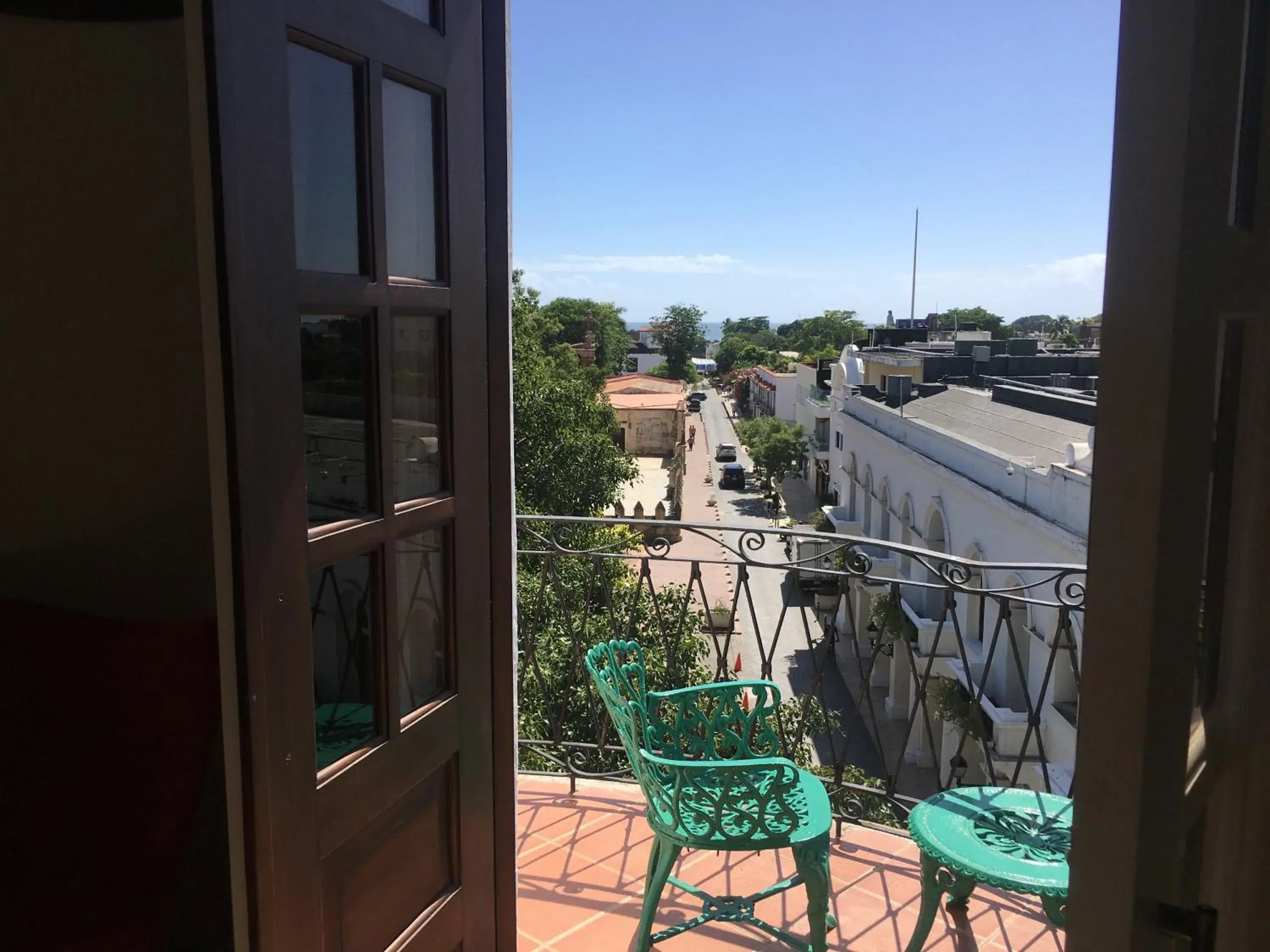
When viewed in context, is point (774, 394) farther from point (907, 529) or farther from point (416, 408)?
point (416, 408)


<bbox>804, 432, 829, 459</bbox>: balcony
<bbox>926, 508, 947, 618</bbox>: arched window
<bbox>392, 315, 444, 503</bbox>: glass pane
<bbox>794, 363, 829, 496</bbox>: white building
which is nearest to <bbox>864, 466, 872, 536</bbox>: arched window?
<bbox>926, 508, 947, 618</bbox>: arched window

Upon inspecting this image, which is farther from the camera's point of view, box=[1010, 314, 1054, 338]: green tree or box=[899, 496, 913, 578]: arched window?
box=[1010, 314, 1054, 338]: green tree

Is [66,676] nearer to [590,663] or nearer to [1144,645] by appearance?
[590,663]

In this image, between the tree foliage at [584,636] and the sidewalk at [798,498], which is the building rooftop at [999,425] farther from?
the sidewalk at [798,498]

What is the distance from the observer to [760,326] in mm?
129500

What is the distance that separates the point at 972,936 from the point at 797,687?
19.0 meters

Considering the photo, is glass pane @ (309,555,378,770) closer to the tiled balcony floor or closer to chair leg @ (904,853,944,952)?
the tiled balcony floor

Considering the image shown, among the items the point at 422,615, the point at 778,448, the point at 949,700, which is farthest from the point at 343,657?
the point at 778,448

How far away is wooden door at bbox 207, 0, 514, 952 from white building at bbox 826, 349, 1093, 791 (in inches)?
212

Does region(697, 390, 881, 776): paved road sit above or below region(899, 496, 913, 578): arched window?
below

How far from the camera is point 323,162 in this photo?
1301mm

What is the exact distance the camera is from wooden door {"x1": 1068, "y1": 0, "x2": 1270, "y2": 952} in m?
0.66

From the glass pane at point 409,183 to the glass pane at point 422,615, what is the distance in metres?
0.46

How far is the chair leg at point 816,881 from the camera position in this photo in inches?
85.5
